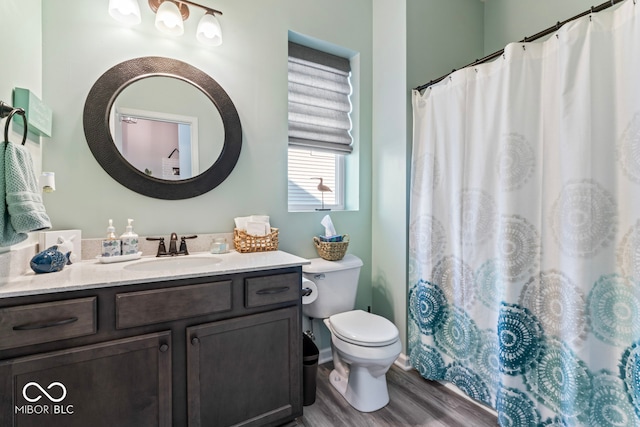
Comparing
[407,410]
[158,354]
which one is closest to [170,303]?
[158,354]

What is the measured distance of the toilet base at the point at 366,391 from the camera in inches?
64.4

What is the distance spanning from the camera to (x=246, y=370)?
4.33 ft

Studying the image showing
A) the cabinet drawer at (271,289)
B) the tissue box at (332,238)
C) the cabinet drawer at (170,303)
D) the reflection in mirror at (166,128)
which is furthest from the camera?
the tissue box at (332,238)

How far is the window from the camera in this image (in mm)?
2139

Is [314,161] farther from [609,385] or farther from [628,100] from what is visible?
[609,385]

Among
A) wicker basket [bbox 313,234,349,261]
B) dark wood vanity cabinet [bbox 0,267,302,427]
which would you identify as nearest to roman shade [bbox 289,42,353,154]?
wicker basket [bbox 313,234,349,261]

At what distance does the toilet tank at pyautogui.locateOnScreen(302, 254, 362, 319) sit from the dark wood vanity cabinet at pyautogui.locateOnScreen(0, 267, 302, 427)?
419 millimetres

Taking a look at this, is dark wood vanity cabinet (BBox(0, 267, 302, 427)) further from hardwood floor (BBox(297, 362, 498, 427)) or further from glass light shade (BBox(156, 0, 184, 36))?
glass light shade (BBox(156, 0, 184, 36))

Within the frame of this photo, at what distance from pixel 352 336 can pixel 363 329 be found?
10 cm

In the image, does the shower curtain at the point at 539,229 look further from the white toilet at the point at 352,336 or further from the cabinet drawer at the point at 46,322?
the cabinet drawer at the point at 46,322

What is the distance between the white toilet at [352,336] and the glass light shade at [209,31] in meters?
1.43

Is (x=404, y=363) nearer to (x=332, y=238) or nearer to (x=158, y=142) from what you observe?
(x=332, y=238)

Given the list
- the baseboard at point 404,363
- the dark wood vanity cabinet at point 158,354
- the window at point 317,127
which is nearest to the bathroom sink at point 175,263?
the dark wood vanity cabinet at point 158,354

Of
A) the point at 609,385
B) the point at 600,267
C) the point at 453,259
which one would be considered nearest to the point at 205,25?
the point at 453,259
